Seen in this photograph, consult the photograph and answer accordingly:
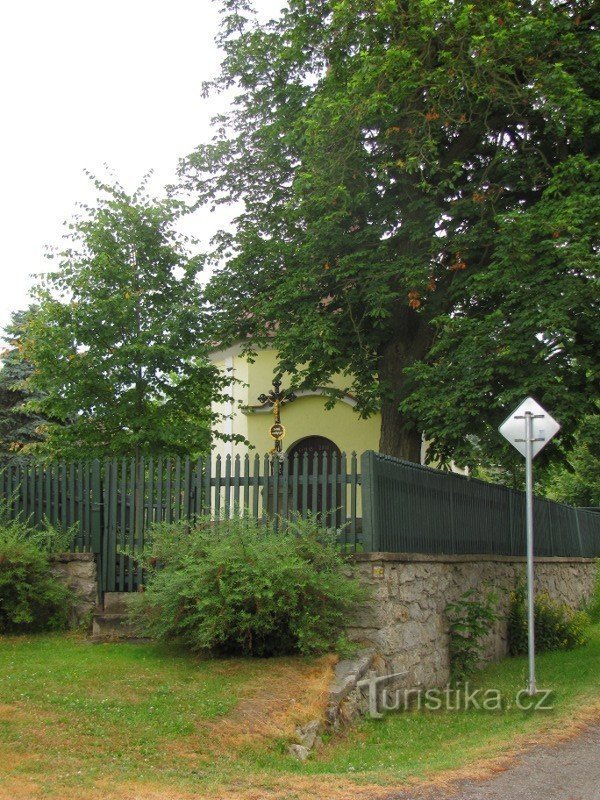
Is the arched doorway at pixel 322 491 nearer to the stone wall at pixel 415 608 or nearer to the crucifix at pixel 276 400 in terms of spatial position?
the stone wall at pixel 415 608

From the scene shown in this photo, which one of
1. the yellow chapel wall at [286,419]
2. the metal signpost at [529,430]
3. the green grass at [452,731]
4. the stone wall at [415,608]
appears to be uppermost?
the yellow chapel wall at [286,419]

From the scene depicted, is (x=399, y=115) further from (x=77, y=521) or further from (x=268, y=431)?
(x=268, y=431)

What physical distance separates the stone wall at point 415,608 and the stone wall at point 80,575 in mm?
3633

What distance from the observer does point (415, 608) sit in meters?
10.6

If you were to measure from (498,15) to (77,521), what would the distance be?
373 inches

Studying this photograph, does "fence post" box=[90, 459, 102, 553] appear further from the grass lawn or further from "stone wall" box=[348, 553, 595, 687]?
"stone wall" box=[348, 553, 595, 687]

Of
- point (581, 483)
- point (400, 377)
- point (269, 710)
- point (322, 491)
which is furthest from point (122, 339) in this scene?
point (581, 483)

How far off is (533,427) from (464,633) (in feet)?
10.1

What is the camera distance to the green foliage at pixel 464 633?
11469 mm

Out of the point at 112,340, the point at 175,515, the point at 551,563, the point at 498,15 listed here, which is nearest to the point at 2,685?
the point at 175,515

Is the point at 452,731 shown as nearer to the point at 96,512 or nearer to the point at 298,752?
the point at 298,752

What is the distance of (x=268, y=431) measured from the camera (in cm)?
2295

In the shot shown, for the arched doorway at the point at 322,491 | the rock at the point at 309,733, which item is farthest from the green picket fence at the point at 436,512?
the rock at the point at 309,733

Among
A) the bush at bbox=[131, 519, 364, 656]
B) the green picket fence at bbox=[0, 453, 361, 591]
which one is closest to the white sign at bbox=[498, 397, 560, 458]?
the green picket fence at bbox=[0, 453, 361, 591]
